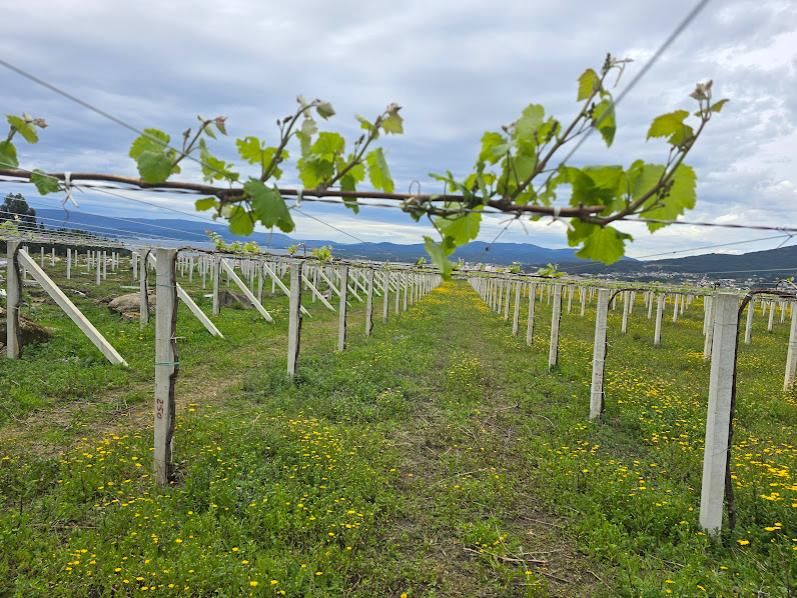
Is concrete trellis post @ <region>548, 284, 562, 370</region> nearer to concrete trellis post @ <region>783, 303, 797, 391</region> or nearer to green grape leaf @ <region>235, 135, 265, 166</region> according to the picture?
concrete trellis post @ <region>783, 303, 797, 391</region>

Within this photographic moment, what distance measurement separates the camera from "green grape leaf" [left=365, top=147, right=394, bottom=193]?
1710 mm

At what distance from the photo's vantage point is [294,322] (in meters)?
10.1

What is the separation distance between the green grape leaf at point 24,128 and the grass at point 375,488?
129 inches

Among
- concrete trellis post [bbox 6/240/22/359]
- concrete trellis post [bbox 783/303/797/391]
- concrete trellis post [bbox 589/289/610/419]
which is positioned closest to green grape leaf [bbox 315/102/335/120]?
concrete trellis post [bbox 589/289/610/419]

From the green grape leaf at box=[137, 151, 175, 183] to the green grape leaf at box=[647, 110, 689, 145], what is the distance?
5.07 feet

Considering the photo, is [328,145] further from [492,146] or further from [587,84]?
[587,84]

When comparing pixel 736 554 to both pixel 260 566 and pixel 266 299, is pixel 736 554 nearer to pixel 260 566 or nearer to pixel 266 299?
pixel 260 566

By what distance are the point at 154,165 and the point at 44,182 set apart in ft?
1.88

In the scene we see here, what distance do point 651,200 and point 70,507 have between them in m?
5.61

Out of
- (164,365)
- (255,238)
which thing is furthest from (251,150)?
(255,238)

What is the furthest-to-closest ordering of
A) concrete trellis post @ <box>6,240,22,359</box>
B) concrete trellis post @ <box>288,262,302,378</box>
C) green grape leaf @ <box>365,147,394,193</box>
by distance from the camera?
concrete trellis post @ <box>288,262,302,378</box>
concrete trellis post @ <box>6,240,22,359</box>
green grape leaf @ <box>365,147,394,193</box>

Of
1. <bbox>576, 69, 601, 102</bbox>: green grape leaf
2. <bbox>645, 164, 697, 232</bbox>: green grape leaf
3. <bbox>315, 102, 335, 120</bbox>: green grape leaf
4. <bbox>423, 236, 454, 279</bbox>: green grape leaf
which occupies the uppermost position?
<bbox>576, 69, 601, 102</bbox>: green grape leaf

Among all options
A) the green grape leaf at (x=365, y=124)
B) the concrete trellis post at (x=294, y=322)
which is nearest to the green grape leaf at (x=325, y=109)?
the green grape leaf at (x=365, y=124)

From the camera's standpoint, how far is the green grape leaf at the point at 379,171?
1.71 metres
